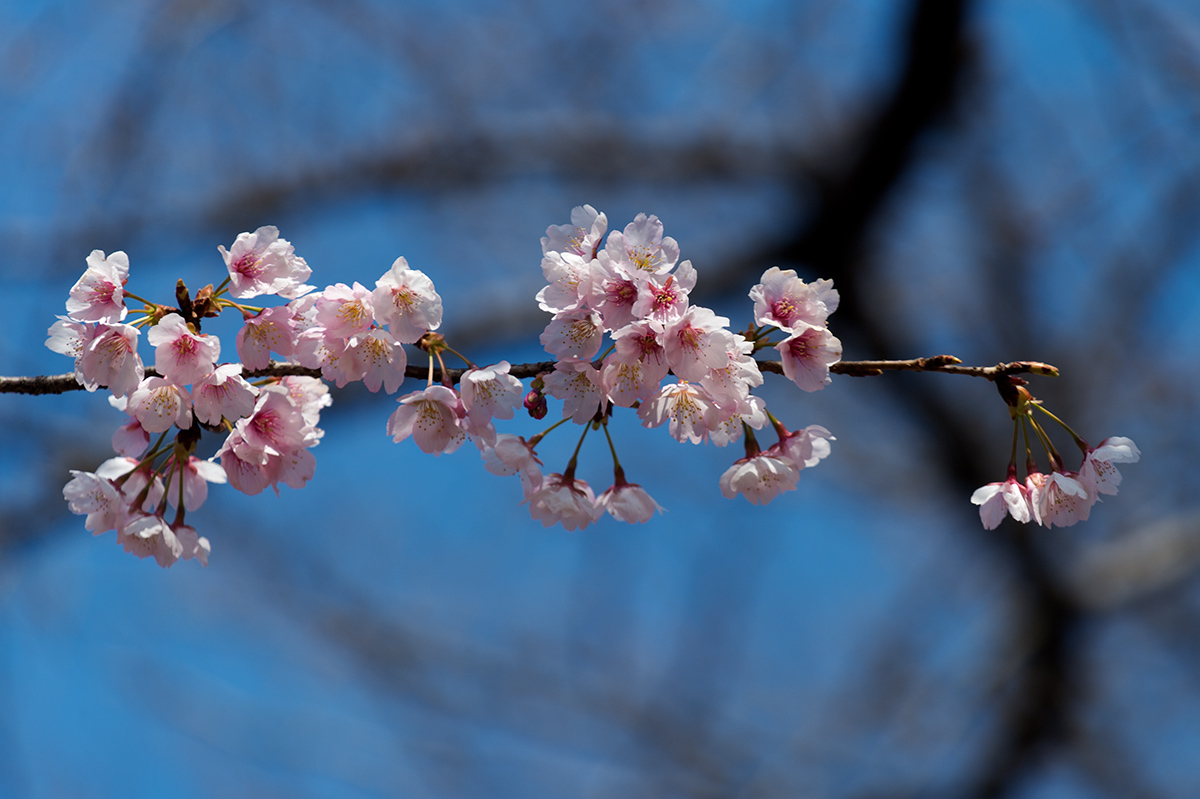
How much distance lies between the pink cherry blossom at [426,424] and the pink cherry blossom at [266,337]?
0.21 metres

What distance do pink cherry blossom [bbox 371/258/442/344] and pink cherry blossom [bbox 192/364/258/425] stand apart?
241mm

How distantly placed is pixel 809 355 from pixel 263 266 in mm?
929

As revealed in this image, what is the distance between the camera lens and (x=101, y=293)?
4.37 ft

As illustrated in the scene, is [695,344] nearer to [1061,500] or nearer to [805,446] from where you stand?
[805,446]

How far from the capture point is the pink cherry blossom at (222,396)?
1.32 meters

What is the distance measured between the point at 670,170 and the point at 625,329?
443 cm

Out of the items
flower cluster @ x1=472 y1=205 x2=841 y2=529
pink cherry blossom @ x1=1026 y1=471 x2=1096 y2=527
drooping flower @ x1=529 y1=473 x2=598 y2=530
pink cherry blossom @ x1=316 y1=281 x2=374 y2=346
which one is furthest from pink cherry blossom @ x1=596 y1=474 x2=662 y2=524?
pink cherry blossom @ x1=1026 y1=471 x2=1096 y2=527

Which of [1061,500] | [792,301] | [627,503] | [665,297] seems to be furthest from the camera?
[627,503]

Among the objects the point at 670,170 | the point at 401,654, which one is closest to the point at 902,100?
the point at 670,170

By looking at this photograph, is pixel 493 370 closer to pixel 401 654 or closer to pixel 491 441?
pixel 491 441

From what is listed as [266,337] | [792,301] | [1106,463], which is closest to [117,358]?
[266,337]

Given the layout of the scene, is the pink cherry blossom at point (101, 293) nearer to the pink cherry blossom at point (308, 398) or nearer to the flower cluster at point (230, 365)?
the flower cluster at point (230, 365)

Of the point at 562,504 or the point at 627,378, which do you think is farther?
the point at 562,504

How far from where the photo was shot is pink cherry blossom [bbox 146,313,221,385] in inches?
51.6
